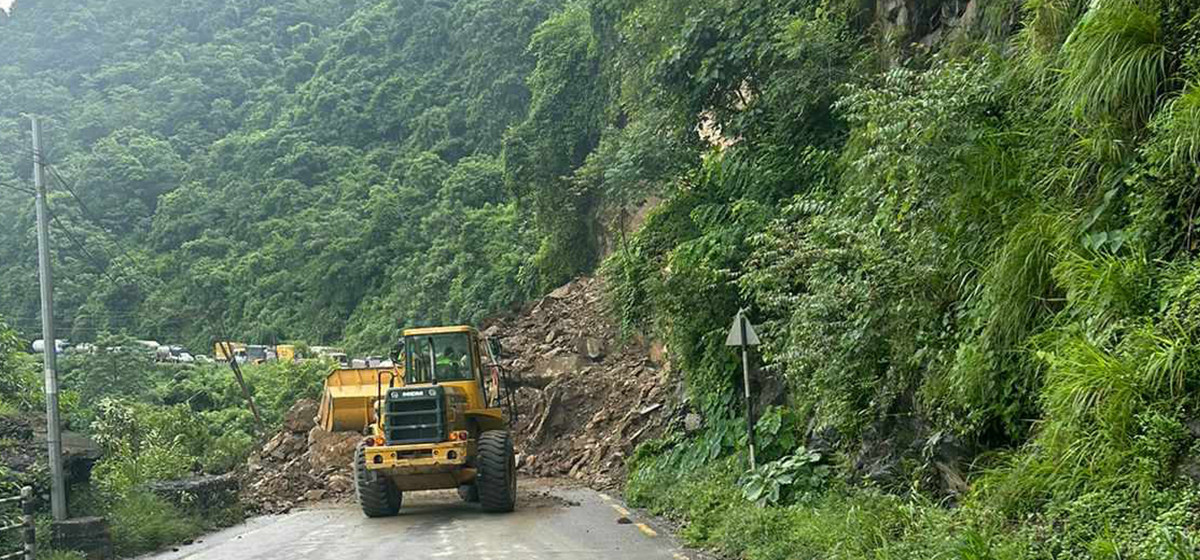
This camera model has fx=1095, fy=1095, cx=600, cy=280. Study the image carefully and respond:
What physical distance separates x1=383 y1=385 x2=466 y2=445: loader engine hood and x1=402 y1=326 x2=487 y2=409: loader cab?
1646 mm

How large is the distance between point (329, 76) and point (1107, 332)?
7144 centimetres

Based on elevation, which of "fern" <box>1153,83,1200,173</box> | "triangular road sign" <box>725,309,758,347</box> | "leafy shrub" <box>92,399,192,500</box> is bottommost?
"leafy shrub" <box>92,399,192,500</box>

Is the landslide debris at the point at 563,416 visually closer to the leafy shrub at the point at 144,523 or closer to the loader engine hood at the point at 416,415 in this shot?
the leafy shrub at the point at 144,523

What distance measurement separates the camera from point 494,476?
17.6 meters

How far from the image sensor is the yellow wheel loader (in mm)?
17328

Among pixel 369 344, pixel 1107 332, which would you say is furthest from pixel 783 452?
pixel 369 344

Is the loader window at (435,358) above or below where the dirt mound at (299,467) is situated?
above

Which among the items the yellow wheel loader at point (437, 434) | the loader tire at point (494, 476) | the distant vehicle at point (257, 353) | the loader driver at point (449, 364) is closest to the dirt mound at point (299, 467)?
the yellow wheel loader at point (437, 434)

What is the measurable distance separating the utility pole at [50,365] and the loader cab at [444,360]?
20.5 feet

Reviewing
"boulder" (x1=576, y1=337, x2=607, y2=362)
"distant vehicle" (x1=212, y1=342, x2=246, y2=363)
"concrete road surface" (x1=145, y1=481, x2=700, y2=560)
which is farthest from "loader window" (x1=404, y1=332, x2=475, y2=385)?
"distant vehicle" (x1=212, y1=342, x2=246, y2=363)

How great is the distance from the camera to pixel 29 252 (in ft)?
148

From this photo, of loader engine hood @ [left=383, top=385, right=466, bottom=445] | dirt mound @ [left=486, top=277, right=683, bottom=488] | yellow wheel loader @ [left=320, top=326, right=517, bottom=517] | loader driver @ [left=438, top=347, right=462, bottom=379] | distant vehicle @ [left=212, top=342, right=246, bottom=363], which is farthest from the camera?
distant vehicle @ [left=212, top=342, right=246, bottom=363]

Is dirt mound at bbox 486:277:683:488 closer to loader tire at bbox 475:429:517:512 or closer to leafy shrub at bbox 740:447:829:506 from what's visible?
loader tire at bbox 475:429:517:512

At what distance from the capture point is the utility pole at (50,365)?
1430 cm
